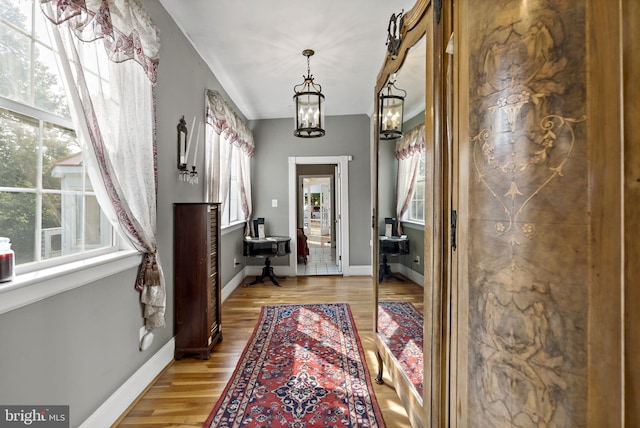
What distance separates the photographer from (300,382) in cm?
199

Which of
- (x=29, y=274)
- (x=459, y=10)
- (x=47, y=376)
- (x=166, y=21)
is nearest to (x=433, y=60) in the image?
(x=459, y=10)

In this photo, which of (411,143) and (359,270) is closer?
(411,143)

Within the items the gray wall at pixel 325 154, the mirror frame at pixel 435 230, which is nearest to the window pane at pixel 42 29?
the mirror frame at pixel 435 230

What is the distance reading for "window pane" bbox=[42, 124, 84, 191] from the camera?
53.0 inches

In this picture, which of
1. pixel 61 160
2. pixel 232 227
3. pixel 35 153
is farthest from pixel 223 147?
pixel 35 153

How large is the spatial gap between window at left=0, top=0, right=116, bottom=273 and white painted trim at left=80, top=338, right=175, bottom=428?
809 millimetres

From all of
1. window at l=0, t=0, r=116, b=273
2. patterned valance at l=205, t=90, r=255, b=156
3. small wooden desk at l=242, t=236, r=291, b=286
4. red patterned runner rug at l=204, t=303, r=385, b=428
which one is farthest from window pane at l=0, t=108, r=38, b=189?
small wooden desk at l=242, t=236, r=291, b=286

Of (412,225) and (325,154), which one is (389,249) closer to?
A: (412,225)

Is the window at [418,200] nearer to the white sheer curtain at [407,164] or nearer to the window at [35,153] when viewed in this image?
the white sheer curtain at [407,164]

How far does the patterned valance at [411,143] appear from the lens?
1.33 meters

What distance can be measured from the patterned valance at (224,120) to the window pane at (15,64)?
190cm

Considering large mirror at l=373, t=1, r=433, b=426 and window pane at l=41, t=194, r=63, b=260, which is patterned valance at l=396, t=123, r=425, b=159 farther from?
window pane at l=41, t=194, r=63, b=260

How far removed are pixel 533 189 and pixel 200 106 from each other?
10.0 feet

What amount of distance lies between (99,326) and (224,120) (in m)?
2.49
